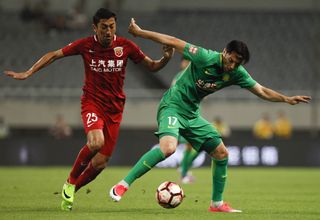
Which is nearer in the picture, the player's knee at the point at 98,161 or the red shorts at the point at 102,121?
the red shorts at the point at 102,121

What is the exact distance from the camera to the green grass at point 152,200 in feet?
27.8

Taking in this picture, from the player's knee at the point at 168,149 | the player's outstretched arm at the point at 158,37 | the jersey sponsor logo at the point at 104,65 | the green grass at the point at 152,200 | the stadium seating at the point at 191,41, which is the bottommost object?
the green grass at the point at 152,200

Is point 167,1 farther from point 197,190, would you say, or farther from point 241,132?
point 197,190

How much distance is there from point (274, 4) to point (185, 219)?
71.2 feet

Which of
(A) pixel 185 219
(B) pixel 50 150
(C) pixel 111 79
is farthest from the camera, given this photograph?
(B) pixel 50 150

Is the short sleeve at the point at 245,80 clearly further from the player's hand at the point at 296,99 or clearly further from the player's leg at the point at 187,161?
the player's leg at the point at 187,161

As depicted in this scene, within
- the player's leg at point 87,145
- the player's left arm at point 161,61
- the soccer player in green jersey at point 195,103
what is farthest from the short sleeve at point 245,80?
the player's leg at point 87,145

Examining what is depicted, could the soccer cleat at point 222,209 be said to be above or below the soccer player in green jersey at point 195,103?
below

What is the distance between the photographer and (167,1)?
28531 mm

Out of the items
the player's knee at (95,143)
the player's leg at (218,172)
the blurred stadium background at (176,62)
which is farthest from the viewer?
the blurred stadium background at (176,62)

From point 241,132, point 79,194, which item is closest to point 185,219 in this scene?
point 79,194

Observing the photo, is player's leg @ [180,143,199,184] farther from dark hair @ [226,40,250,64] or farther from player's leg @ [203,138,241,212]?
dark hair @ [226,40,250,64]

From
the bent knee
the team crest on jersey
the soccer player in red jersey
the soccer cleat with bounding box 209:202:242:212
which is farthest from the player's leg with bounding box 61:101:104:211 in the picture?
the soccer cleat with bounding box 209:202:242:212

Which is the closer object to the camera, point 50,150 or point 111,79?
point 111,79
